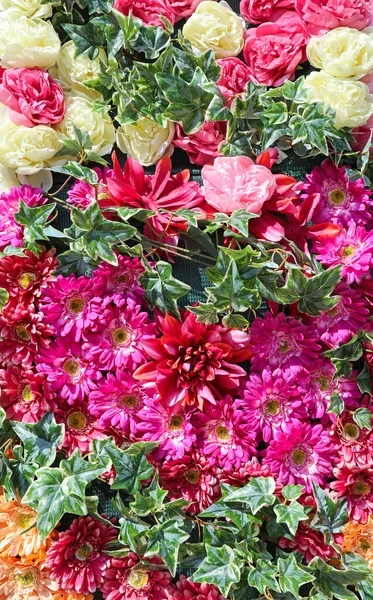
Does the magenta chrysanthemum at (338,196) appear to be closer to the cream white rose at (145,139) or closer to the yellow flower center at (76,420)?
the cream white rose at (145,139)

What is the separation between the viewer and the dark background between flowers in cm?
108

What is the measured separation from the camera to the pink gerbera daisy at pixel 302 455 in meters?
1.05

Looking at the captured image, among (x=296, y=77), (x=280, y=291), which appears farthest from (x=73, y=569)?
(x=296, y=77)

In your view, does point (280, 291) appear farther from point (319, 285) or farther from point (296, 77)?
point (296, 77)

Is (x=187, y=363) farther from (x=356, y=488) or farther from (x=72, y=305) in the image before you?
(x=356, y=488)

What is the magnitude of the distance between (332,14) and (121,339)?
646 millimetres

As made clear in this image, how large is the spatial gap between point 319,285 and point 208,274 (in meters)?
0.17

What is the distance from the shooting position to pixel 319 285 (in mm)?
1030

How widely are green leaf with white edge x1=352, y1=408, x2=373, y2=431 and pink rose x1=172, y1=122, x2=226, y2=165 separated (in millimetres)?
473

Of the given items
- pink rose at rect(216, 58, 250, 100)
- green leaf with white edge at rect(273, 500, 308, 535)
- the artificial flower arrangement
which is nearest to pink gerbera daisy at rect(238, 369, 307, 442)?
the artificial flower arrangement

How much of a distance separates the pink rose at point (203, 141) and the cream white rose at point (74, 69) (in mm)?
169

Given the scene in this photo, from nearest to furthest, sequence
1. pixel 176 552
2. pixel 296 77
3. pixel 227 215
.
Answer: pixel 176 552
pixel 227 215
pixel 296 77

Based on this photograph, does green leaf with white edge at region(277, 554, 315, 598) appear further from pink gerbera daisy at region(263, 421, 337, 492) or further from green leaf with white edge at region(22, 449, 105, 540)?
green leaf with white edge at region(22, 449, 105, 540)

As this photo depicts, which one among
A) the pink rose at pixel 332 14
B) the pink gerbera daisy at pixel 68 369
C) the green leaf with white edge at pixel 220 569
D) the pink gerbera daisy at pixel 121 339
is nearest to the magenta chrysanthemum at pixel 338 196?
the pink rose at pixel 332 14
